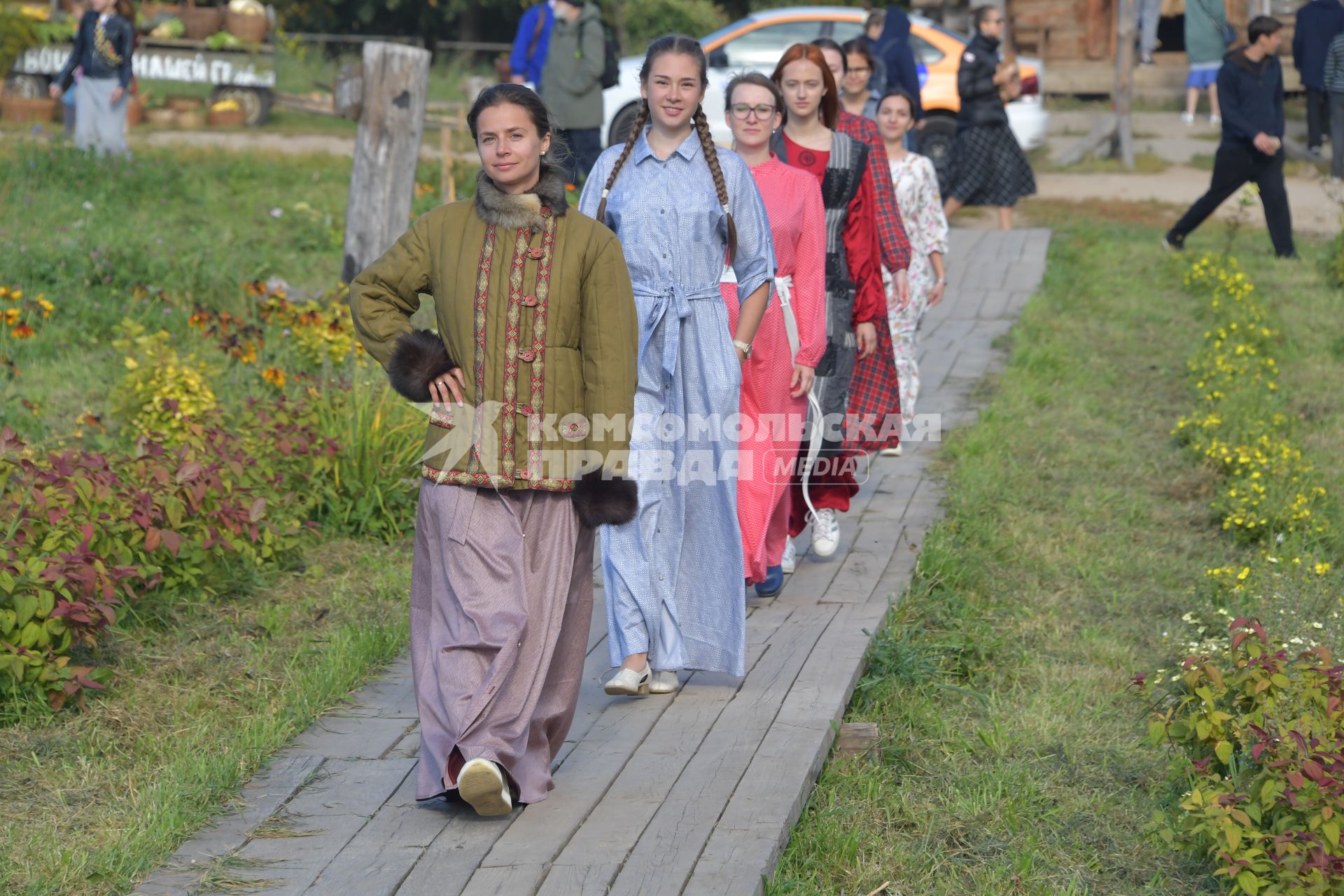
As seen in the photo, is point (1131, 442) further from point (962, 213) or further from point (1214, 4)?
point (1214, 4)

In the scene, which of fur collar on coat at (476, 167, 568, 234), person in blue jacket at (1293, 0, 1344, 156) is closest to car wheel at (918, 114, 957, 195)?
person in blue jacket at (1293, 0, 1344, 156)

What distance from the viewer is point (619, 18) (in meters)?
25.7

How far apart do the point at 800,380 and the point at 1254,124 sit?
8005 mm

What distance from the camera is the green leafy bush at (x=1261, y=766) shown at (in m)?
3.69

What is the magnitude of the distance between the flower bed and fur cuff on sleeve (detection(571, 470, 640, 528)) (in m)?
1.50

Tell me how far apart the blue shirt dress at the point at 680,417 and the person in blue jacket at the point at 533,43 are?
8982mm

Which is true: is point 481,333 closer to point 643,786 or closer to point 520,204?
point 520,204

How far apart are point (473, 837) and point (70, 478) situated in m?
2.39

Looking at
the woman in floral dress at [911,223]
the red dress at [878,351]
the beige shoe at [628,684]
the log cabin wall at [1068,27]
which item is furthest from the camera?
the log cabin wall at [1068,27]

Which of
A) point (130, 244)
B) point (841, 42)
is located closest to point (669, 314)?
point (130, 244)

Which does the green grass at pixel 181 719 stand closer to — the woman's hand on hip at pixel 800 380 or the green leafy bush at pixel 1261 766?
the woman's hand on hip at pixel 800 380

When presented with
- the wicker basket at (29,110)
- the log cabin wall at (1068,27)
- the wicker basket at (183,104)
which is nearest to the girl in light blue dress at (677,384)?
the wicker basket at (183,104)

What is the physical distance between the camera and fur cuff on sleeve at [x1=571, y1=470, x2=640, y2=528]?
4145 mm

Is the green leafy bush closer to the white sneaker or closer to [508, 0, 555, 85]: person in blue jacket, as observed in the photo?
the white sneaker
